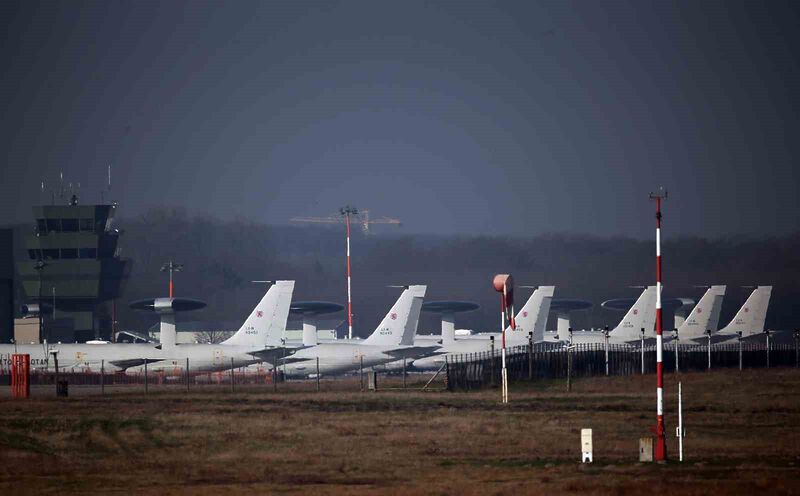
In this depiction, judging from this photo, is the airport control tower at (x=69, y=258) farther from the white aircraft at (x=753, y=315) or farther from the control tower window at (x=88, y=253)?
the white aircraft at (x=753, y=315)

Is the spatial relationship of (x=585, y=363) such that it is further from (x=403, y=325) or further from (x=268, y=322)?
(x=268, y=322)

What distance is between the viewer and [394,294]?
17450cm

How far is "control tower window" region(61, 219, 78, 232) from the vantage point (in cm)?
14362

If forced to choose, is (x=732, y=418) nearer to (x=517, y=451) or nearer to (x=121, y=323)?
(x=517, y=451)

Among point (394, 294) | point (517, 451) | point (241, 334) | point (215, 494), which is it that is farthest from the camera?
point (394, 294)

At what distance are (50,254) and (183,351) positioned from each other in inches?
2795

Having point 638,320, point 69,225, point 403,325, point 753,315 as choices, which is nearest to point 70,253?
point 69,225

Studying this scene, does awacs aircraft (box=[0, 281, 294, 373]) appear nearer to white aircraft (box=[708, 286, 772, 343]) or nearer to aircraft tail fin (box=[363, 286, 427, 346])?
aircraft tail fin (box=[363, 286, 427, 346])

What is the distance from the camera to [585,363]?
71.3 meters

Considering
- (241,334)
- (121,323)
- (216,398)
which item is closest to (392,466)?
(216,398)

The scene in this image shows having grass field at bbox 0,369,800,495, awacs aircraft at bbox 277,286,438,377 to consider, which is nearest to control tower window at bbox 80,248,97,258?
awacs aircraft at bbox 277,286,438,377

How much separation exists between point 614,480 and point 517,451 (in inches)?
284

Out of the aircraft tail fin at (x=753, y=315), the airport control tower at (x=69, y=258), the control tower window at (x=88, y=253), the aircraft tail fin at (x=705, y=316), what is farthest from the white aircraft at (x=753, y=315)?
the control tower window at (x=88, y=253)

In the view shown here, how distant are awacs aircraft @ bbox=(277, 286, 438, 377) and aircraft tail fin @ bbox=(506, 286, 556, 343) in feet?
48.2
